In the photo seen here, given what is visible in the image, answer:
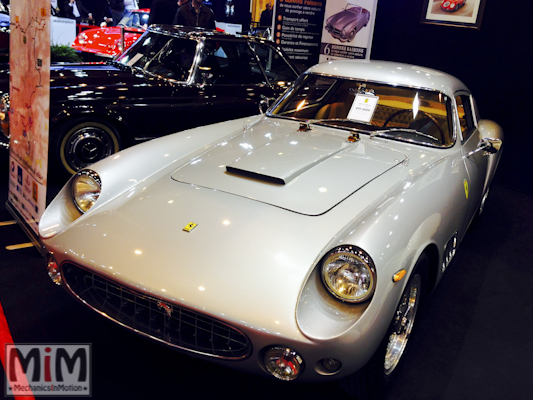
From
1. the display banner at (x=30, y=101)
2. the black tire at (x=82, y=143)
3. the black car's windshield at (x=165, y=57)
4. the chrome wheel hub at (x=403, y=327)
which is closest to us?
the chrome wheel hub at (x=403, y=327)

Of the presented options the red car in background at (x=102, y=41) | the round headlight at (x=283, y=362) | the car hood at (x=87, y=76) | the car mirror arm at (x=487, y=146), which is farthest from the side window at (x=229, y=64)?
the red car in background at (x=102, y=41)

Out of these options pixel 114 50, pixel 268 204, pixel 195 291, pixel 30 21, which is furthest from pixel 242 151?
pixel 114 50

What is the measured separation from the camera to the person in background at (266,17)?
1055 cm

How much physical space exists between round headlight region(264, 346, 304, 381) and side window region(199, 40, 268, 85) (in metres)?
3.44

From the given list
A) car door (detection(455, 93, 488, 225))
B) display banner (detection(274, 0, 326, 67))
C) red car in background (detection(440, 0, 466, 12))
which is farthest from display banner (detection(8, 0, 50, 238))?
red car in background (detection(440, 0, 466, 12))

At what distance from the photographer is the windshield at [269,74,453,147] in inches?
114

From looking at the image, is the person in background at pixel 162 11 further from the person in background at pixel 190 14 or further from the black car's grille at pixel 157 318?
the black car's grille at pixel 157 318

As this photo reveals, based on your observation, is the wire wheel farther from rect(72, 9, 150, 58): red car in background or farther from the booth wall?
rect(72, 9, 150, 58): red car in background

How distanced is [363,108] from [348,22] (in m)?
4.01

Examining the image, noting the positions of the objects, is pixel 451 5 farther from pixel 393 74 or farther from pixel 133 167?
pixel 133 167

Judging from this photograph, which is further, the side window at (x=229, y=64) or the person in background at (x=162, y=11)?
the person in background at (x=162, y=11)

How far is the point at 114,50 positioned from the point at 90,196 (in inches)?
281

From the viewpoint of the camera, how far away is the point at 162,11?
734 centimetres

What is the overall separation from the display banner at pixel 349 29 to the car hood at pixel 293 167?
401cm
